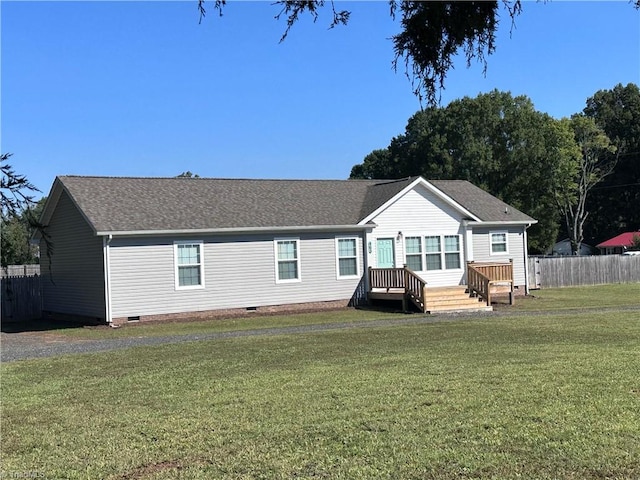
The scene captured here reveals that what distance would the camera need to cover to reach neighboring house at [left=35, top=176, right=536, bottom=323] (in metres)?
21.3

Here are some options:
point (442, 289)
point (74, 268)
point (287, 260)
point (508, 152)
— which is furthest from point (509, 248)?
point (508, 152)

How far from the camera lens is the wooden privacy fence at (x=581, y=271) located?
114 feet

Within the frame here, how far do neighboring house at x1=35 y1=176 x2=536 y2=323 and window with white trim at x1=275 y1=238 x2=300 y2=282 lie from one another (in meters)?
0.04

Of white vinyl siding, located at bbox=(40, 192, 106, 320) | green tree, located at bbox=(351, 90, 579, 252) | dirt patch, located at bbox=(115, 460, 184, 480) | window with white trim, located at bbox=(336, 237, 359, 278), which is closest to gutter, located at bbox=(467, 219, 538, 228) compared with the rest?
window with white trim, located at bbox=(336, 237, 359, 278)

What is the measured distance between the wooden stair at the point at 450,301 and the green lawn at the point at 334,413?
10.0 m

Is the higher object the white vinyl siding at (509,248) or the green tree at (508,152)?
the green tree at (508,152)

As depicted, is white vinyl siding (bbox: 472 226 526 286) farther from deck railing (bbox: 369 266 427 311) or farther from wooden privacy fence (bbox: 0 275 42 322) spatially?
wooden privacy fence (bbox: 0 275 42 322)

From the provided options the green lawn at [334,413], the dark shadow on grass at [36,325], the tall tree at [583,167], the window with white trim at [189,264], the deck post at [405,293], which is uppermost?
the tall tree at [583,167]

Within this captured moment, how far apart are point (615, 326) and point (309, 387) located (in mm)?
9857

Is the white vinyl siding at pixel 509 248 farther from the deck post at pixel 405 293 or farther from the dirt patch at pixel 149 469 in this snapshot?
the dirt patch at pixel 149 469

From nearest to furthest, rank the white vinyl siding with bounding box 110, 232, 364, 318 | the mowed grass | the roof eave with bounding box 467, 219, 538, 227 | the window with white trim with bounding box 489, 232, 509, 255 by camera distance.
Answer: the white vinyl siding with bounding box 110, 232, 364, 318
the mowed grass
the roof eave with bounding box 467, 219, 538, 227
the window with white trim with bounding box 489, 232, 509, 255

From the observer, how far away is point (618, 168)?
71.1 metres

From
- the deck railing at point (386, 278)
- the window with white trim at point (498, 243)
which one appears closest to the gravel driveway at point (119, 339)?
the deck railing at point (386, 278)

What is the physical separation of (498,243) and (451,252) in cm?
326
